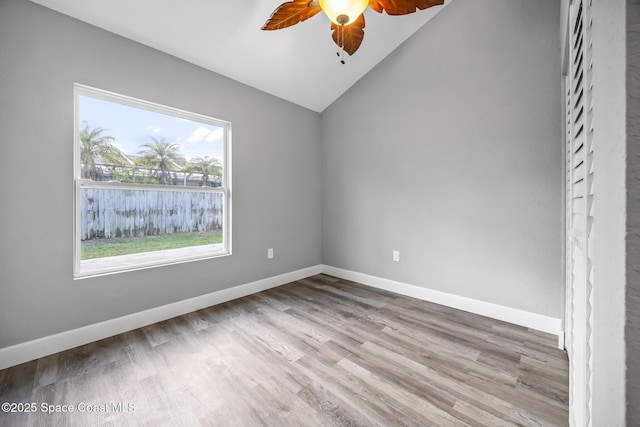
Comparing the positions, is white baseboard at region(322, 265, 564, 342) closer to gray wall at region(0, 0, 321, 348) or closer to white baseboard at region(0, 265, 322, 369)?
white baseboard at region(0, 265, 322, 369)

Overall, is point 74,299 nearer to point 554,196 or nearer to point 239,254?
point 239,254

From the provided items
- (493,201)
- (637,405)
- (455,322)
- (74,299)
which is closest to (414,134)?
(493,201)

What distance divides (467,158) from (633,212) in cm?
229

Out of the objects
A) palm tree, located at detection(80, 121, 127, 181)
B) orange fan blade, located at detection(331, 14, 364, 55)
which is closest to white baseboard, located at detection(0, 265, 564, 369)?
palm tree, located at detection(80, 121, 127, 181)

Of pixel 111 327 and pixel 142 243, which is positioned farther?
pixel 142 243

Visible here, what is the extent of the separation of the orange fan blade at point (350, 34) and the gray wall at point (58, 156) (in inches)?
53.5

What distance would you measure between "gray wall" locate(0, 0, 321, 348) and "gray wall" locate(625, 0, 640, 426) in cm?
279

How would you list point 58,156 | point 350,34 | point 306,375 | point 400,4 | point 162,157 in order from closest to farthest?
point 306,375 < point 400,4 < point 58,156 < point 350,34 < point 162,157

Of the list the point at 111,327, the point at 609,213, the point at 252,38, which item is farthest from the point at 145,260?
the point at 609,213

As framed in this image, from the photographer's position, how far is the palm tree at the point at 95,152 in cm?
202

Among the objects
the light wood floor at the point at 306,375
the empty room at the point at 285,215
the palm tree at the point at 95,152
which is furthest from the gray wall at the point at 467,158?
the palm tree at the point at 95,152

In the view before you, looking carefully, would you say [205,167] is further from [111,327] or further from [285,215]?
[111,327]

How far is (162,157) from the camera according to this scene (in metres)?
2.45

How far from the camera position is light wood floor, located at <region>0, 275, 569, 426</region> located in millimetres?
1320
